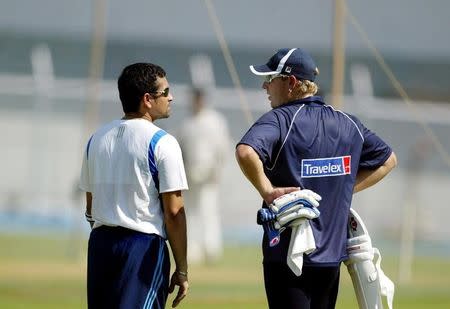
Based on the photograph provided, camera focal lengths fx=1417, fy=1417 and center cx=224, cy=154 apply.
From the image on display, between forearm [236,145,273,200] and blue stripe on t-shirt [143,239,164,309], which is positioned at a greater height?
forearm [236,145,273,200]

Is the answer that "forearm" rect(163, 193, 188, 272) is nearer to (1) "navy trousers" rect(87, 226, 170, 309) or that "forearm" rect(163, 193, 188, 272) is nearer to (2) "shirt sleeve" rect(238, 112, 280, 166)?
(1) "navy trousers" rect(87, 226, 170, 309)

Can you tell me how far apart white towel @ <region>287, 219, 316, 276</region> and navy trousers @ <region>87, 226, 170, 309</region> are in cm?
68

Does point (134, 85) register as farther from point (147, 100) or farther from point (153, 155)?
point (153, 155)

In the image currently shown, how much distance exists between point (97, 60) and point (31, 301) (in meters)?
6.59

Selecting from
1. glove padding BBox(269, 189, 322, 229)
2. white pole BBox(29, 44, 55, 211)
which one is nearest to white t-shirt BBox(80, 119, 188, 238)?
glove padding BBox(269, 189, 322, 229)

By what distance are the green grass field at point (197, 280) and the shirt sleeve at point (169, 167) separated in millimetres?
6094

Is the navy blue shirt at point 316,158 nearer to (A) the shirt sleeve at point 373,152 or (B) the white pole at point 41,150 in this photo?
(A) the shirt sleeve at point 373,152

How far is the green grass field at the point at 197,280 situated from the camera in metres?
14.3

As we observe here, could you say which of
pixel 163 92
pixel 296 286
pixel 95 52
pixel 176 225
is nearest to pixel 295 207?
pixel 296 286

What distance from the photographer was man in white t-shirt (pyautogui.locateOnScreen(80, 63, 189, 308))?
7508 mm

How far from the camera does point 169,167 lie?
7.46 m

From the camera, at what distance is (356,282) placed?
8156 millimetres

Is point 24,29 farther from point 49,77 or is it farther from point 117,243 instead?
point 117,243

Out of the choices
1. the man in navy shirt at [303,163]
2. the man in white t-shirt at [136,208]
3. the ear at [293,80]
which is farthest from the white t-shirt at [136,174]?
the ear at [293,80]
